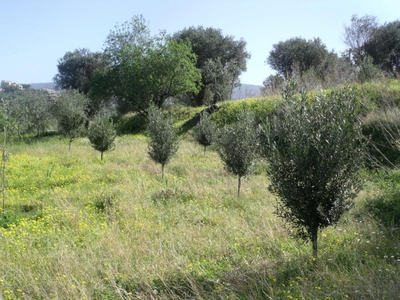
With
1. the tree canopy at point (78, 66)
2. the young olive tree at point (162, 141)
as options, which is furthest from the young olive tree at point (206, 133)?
the tree canopy at point (78, 66)

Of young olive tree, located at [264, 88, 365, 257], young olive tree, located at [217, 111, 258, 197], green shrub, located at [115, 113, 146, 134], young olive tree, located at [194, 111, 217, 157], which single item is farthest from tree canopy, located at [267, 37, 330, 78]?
young olive tree, located at [264, 88, 365, 257]

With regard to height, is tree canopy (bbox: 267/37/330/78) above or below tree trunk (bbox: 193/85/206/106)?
above

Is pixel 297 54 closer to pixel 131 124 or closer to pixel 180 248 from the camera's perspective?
pixel 131 124

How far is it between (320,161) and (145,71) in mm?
35685

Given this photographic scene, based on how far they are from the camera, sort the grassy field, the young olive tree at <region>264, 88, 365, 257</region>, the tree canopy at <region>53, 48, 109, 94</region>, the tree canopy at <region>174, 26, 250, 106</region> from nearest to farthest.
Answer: the grassy field < the young olive tree at <region>264, 88, 365, 257</region> < the tree canopy at <region>174, 26, 250, 106</region> < the tree canopy at <region>53, 48, 109, 94</region>

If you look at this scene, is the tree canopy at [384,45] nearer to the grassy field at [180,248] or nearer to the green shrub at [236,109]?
the green shrub at [236,109]

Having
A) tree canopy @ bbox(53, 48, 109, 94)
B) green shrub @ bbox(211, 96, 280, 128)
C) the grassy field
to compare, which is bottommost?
the grassy field

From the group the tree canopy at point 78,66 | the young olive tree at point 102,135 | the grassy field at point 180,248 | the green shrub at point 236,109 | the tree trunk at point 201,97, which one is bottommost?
the grassy field at point 180,248

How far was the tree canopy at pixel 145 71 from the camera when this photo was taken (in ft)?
128

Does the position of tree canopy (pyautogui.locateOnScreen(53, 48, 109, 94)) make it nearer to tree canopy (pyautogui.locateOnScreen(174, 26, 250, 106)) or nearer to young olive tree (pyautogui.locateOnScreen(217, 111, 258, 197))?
tree canopy (pyautogui.locateOnScreen(174, 26, 250, 106))

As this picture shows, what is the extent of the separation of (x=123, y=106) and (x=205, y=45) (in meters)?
14.5

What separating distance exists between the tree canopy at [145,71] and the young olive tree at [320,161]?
33.1m

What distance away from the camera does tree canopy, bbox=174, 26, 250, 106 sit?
44.0 m

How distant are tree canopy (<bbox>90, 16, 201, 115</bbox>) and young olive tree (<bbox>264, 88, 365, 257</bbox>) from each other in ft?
109
